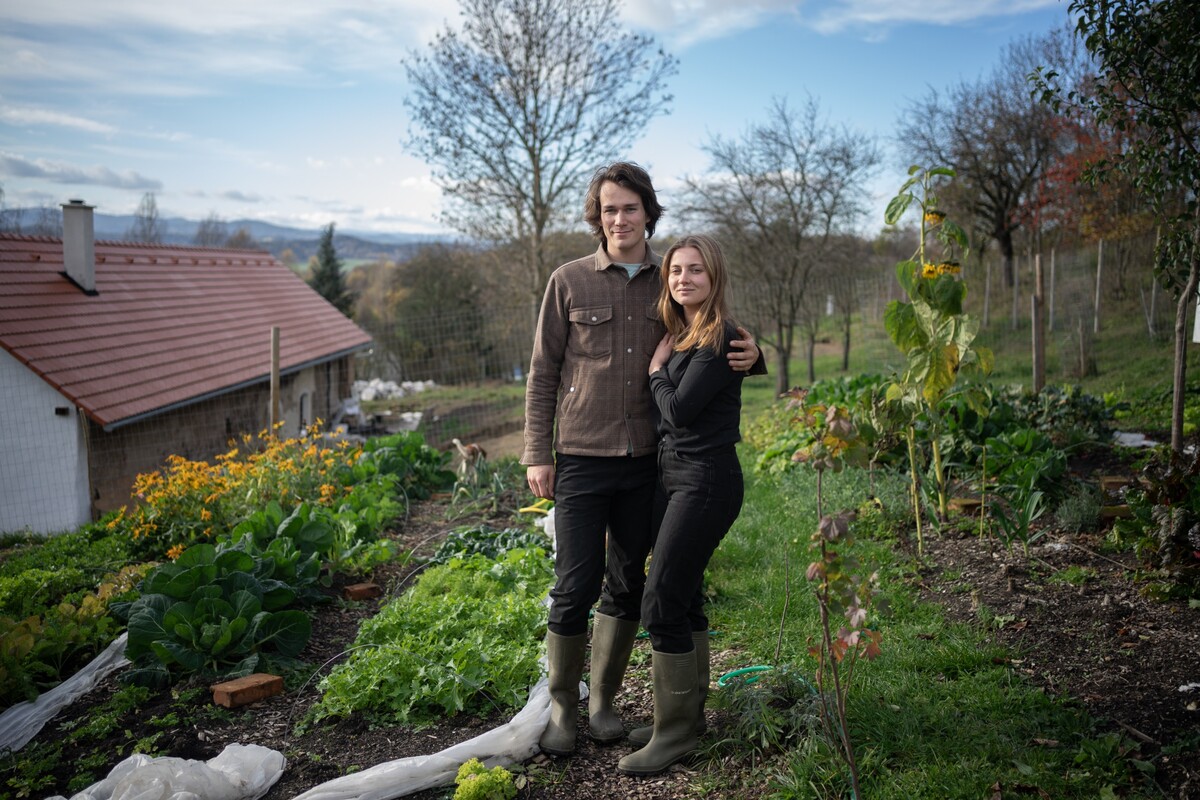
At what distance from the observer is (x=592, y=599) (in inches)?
115

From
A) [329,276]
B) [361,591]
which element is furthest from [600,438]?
[329,276]

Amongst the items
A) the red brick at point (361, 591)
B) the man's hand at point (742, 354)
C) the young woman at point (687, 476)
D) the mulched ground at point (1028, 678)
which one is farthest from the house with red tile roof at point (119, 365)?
the man's hand at point (742, 354)

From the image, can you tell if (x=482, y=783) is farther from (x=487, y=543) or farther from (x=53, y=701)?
(x=487, y=543)

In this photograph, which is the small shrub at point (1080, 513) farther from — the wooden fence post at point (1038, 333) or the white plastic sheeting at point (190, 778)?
the white plastic sheeting at point (190, 778)

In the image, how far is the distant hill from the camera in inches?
1228

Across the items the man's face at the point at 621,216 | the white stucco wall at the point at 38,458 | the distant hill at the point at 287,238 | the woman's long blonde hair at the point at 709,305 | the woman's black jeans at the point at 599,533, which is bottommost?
the white stucco wall at the point at 38,458

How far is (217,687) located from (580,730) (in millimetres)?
1471

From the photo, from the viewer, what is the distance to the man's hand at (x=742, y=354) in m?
2.67

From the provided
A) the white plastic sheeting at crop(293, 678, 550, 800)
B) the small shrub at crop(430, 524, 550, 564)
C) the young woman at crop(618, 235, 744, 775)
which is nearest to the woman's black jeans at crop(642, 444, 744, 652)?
the young woman at crop(618, 235, 744, 775)

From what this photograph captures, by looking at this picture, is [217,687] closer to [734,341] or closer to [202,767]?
[202,767]

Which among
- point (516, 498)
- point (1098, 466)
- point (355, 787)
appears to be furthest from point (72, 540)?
point (1098, 466)

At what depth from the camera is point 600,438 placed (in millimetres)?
2867

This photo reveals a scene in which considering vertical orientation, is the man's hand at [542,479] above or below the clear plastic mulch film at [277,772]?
above

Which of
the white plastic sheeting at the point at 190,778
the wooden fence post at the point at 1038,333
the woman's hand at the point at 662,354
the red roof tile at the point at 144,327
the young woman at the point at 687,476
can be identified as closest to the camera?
the white plastic sheeting at the point at 190,778
